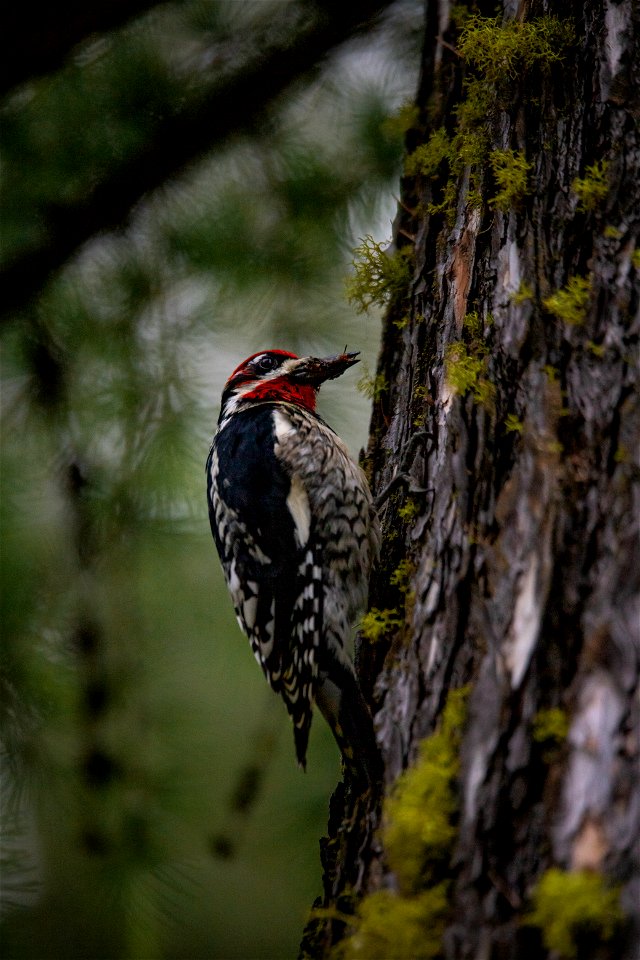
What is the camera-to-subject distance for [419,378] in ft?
7.93

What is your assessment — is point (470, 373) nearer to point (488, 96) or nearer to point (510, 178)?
point (510, 178)

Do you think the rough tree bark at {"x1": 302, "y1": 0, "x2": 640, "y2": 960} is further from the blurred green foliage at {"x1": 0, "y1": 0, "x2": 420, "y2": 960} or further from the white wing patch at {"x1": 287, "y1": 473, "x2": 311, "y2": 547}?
the blurred green foliage at {"x1": 0, "y1": 0, "x2": 420, "y2": 960}

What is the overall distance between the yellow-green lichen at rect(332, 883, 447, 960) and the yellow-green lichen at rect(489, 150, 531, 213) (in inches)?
60.8

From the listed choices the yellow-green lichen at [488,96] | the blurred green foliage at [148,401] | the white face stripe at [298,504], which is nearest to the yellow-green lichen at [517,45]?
the yellow-green lichen at [488,96]

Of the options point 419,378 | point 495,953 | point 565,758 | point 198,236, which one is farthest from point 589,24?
point 495,953

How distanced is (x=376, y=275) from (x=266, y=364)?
28.1 inches

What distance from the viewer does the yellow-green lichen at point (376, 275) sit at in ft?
8.93

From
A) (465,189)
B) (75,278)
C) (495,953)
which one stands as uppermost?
(75,278)

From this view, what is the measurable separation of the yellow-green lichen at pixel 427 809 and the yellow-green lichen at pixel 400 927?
30mm

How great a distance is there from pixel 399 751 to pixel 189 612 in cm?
203

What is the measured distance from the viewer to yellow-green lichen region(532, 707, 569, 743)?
4.37 ft

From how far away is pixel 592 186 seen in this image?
6.30 feet

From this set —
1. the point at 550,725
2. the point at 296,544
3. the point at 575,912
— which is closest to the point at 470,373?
the point at 550,725

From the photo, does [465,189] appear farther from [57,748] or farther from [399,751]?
[57,748]
